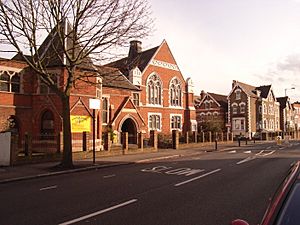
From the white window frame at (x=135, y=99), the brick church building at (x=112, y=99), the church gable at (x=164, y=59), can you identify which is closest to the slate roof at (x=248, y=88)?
the brick church building at (x=112, y=99)

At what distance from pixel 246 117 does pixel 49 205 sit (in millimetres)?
68411

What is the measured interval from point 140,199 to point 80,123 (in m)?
19.6

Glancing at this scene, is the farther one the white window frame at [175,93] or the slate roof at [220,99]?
the slate roof at [220,99]

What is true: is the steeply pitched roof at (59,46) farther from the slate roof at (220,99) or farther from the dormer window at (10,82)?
the slate roof at (220,99)

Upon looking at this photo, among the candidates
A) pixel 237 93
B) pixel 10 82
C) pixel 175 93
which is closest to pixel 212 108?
pixel 237 93

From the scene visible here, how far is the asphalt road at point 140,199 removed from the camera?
7.47 metres

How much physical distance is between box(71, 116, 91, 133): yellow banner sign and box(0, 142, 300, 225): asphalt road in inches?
538

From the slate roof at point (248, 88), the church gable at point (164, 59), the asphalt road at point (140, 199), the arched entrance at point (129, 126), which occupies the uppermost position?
the church gable at point (164, 59)

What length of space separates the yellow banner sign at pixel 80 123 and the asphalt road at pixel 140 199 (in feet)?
44.8

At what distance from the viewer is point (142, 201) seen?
924 centimetres

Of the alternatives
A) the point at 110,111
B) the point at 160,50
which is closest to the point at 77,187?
the point at 110,111

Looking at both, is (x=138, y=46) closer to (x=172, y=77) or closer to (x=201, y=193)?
(x=172, y=77)

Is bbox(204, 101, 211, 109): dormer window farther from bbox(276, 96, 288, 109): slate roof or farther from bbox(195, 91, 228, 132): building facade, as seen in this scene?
bbox(276, 96, 288, 109): slate roof

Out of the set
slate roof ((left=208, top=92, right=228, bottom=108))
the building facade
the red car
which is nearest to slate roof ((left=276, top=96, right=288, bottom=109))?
slate roof ((left=208, top=92, right=228, bottom=108))
